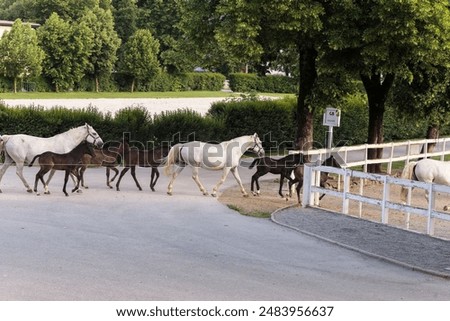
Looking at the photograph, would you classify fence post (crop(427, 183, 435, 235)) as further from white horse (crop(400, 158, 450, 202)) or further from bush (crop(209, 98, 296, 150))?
bush (crop(209, 98, 296, 150))

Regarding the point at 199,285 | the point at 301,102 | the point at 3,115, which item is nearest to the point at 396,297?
the point at 199,285

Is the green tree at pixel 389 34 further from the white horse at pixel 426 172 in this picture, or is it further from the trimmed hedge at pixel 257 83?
the trimmed hedge at pixel 257 83

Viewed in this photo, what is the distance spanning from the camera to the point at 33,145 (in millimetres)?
19203

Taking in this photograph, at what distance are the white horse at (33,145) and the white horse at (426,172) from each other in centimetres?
811

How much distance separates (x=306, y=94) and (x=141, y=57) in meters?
51.2

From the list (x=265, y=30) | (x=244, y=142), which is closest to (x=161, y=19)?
(x=265, y=30)

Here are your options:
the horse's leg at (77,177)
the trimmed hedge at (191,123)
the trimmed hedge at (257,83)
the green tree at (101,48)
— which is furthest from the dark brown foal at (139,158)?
the trimmed hedge at (257,83)

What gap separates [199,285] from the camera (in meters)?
10.4

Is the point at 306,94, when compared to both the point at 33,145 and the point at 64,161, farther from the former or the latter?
the point at 33,145

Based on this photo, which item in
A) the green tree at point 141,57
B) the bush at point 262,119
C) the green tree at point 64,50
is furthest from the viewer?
the green tree at point 141,57

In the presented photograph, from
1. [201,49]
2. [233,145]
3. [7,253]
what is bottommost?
[7,253]

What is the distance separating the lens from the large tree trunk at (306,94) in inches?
919
